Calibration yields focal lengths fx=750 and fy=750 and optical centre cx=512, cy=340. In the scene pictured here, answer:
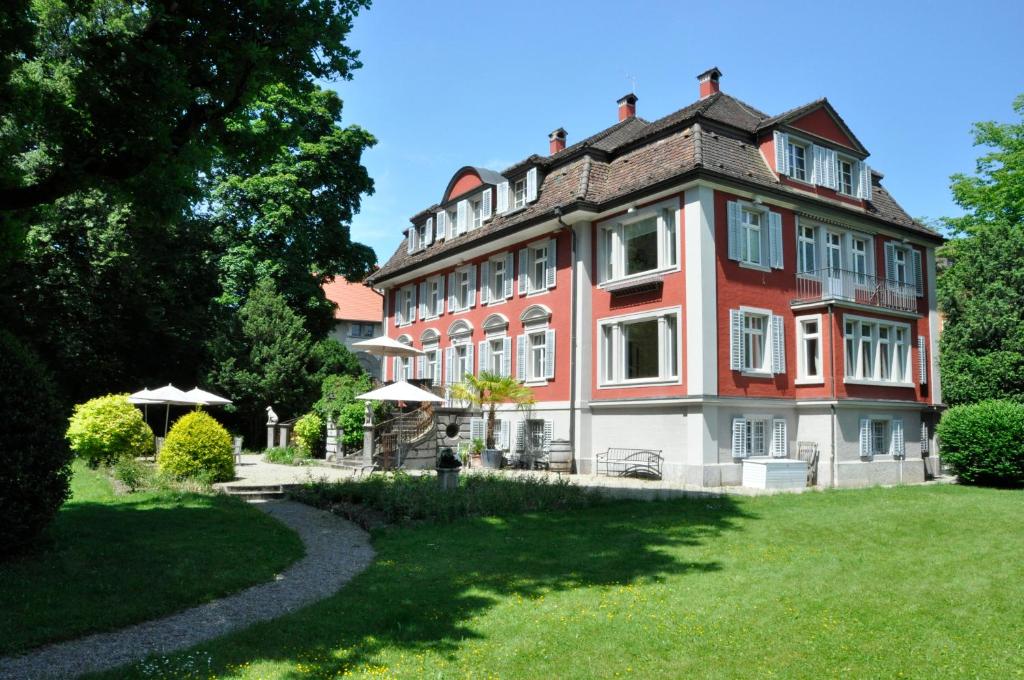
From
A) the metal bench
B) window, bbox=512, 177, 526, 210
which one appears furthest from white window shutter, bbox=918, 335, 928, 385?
window, bbox=512, 177, 526, 210

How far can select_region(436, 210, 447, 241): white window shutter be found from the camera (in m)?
31.5

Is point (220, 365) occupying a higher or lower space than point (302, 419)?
higher

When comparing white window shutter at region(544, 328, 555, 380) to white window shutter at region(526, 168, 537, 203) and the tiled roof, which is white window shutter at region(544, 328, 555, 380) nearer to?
the tiled roof

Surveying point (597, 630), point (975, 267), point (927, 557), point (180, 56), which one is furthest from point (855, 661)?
point (975, 267)

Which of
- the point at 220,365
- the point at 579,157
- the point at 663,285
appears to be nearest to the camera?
the point at 663,285

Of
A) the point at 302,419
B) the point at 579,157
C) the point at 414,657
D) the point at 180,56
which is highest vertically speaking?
the point at 579,157

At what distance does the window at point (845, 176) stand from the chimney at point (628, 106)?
8353 mm

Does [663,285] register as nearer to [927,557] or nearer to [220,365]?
[927,557]

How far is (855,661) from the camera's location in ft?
19.6

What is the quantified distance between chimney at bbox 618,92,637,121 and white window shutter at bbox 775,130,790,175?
810 cm

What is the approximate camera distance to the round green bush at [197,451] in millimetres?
16891

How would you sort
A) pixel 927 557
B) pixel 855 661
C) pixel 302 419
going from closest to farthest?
pixel 855 661 → pixel 927 557 → pixel 302 419

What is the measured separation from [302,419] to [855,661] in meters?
24.7

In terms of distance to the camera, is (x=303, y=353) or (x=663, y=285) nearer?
(x=663, y=285)
